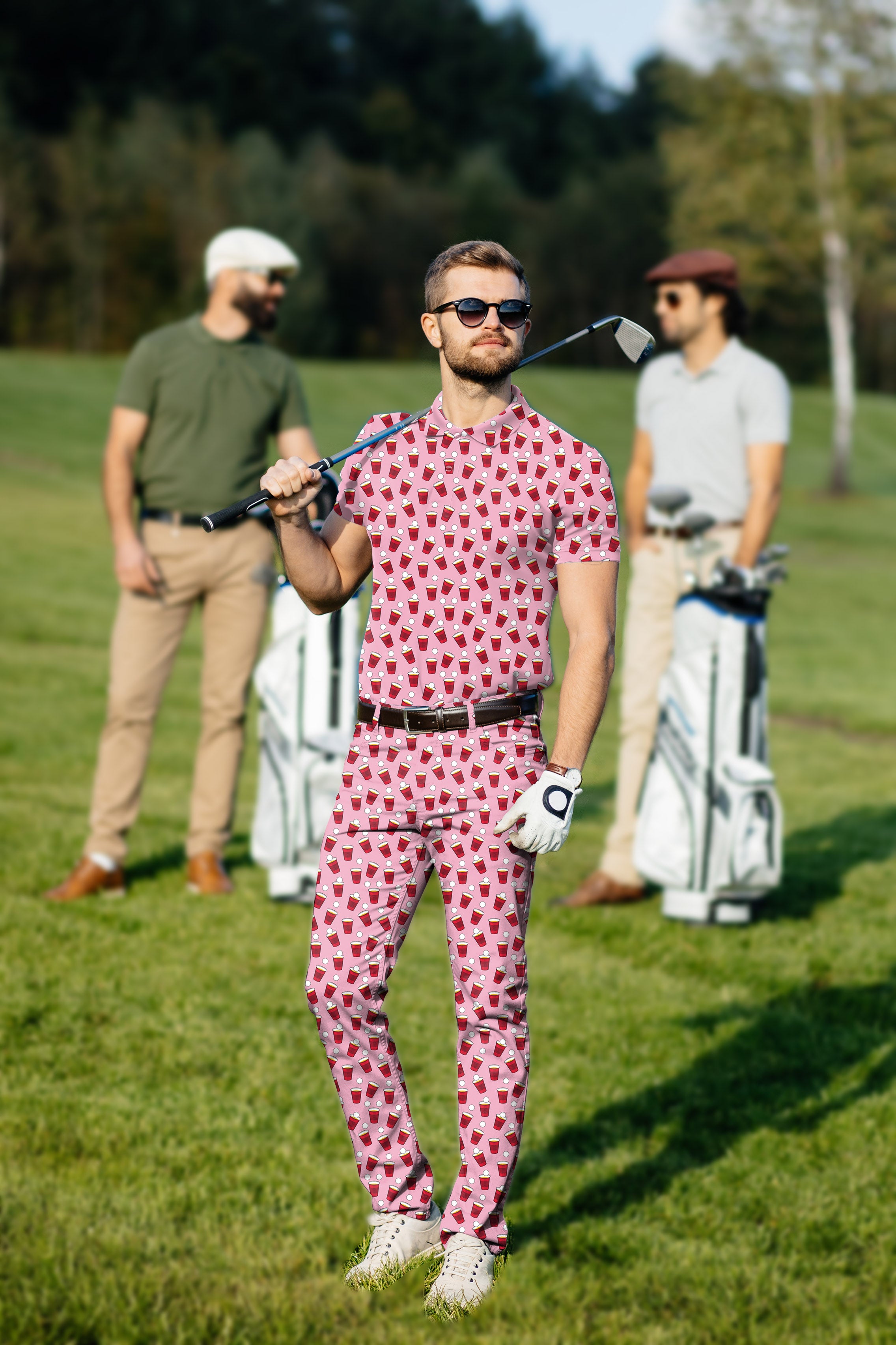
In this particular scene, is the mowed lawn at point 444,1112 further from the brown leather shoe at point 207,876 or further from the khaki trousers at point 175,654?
the khaki trousers at point 175,654

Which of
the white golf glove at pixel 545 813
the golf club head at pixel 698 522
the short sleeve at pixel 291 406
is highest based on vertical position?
the short sleeve at pixel 291 406

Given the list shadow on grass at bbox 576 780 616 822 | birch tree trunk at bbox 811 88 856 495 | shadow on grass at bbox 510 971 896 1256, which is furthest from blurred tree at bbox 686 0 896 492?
shadow on grass at bbox 510 971 896 1256

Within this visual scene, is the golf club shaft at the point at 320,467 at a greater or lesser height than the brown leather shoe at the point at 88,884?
greater

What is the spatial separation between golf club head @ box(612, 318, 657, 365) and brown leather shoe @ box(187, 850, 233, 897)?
3.92 metres

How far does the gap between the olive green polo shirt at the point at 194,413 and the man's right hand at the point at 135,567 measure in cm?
25

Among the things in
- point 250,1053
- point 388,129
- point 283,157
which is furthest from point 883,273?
point 388,129

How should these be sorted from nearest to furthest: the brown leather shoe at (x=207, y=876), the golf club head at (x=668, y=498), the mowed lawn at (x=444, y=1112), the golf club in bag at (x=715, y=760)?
the mowed lawn at (x=444, y=1112)
the golf club head at (x=668, y=498)
the golf club in bag at (x=715, y=760)
the brown leather shoe at (x=207, y=876)

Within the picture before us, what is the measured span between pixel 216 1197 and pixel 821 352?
250ft

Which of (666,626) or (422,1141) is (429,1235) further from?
(666,626)

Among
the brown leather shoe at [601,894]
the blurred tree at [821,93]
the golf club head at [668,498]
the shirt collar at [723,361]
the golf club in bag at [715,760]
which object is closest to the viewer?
the golf club head at [668,498]

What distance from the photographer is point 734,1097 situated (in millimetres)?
5090

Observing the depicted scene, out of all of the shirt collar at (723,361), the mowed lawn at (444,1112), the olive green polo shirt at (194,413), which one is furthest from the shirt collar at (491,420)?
the shirt collar at (723,361)

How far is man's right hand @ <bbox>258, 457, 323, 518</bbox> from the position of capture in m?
3.15

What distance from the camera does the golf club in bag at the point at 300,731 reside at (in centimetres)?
656
